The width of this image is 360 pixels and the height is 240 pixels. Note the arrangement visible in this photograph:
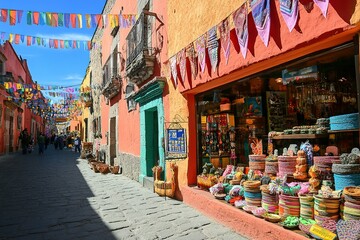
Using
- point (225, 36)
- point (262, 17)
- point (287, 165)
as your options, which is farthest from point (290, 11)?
point (287, 165)

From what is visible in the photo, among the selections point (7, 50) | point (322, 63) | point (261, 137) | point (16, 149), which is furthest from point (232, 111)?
point (16, 149)

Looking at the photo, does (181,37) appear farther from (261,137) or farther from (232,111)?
(261,137)

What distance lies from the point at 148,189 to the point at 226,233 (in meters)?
3.94

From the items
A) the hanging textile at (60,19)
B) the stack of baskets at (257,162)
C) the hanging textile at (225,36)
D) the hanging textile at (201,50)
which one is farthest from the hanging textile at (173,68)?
the hanging textile at (60,19)

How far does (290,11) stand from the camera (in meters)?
3.24

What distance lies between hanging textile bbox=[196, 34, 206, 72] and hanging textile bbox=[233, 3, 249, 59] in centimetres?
93

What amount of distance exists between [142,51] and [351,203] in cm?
617

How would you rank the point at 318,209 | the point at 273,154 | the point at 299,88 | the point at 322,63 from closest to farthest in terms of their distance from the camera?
the point at 318,209 < the point at 322,63 < the point at 299,88 < the point at 273,154

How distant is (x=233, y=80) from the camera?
16.1ft

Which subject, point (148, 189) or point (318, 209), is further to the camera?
point (148, 189)

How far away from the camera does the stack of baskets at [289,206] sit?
11.8ft

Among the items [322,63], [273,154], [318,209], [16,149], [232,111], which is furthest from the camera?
[16,149]

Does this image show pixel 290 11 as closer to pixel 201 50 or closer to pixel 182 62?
pixel 201 50

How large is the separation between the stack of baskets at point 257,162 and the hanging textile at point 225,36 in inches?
63.0
